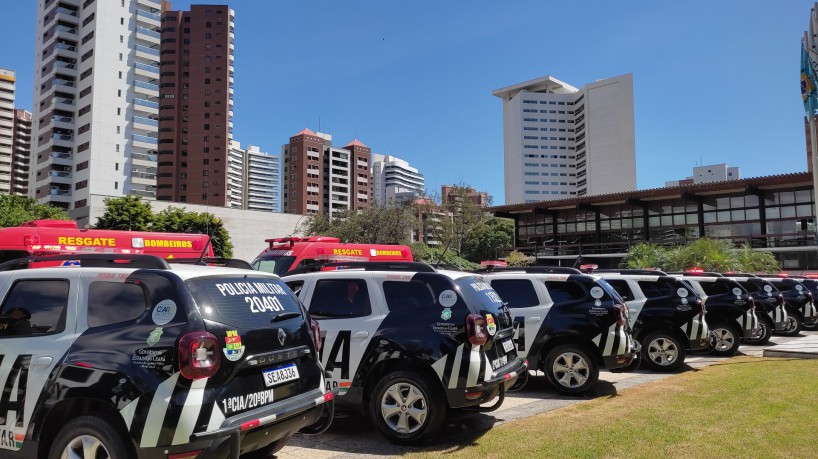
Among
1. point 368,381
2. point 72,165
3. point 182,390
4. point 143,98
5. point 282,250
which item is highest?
point 143,98

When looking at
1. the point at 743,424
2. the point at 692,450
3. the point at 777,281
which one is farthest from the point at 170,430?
the point at 777,281

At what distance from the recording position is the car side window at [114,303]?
4.11m

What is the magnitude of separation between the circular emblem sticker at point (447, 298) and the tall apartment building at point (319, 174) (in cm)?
12531

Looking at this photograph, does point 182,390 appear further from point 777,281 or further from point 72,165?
point 72,165

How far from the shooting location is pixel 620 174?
438ft

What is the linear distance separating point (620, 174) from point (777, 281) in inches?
4826

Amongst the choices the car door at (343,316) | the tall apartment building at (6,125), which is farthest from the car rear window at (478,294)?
the tall apartment building at (6,125)

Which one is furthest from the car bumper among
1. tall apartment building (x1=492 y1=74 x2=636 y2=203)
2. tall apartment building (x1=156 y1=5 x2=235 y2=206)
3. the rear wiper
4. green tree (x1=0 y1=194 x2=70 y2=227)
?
tall apartment building (x1=492 y1=74 x2=636 y2=203)

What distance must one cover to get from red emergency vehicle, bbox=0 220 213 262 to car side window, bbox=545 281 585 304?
5.93 m

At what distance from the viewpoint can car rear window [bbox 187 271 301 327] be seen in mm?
4152

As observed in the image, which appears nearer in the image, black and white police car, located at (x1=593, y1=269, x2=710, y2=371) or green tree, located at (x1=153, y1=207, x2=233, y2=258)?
black and white police car, located at (x1=593, y1=269, x2=710, y2=371)

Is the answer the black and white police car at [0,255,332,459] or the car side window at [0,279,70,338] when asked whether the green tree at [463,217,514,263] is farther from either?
the car side window at [0,279,70,338]

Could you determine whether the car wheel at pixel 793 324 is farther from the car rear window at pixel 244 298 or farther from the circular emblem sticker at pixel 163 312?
the circular emblem sticker at pixel 163 312

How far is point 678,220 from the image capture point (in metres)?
44.0
